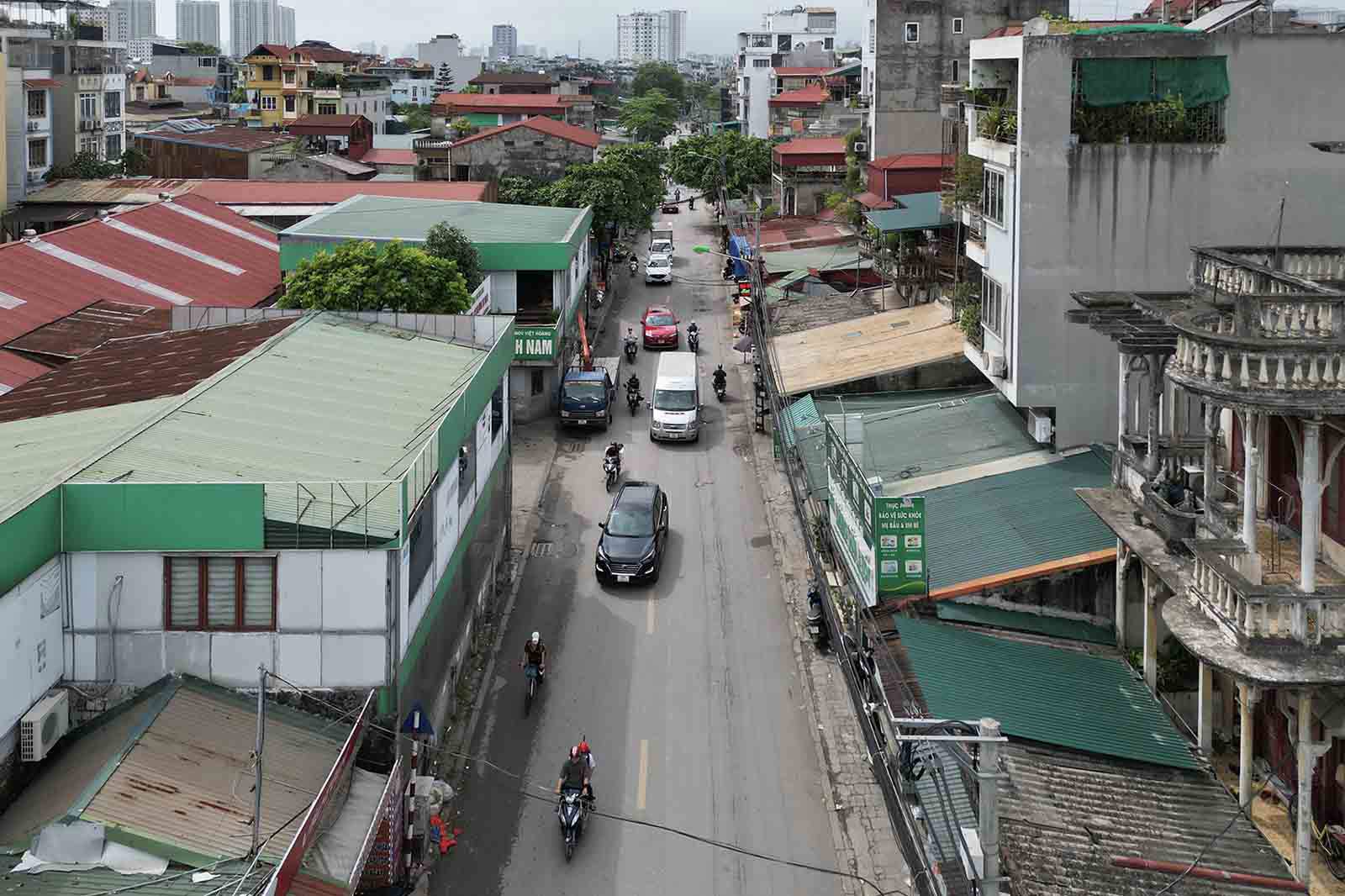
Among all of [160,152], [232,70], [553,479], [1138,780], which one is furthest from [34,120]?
[232,70]

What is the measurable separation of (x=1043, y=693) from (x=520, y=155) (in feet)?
174

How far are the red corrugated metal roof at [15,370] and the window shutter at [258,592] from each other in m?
12.2

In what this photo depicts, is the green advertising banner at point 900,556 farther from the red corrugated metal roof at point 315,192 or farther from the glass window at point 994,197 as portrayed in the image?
the red corrugated metal roof at point 315,192

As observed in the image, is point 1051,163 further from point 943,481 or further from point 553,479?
point 553,479

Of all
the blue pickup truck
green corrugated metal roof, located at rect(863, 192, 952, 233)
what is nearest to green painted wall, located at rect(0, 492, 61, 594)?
the blue pickup truck

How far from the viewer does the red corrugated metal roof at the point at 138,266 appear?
33219 mm

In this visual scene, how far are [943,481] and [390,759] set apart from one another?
Answer: 1044 centimetres

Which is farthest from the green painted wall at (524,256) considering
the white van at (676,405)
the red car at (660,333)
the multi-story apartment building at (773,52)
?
the multi-story apartment building at (773,52)

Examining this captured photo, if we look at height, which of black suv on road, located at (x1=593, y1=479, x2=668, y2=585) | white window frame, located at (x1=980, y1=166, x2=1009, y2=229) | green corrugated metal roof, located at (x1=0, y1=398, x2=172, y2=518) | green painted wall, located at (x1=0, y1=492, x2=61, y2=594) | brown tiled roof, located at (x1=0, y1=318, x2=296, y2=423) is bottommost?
black suv on road, located at (x1=593, y1=479, x2=668, y2=585)

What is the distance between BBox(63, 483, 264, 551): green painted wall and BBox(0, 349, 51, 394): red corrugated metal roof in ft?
38.2

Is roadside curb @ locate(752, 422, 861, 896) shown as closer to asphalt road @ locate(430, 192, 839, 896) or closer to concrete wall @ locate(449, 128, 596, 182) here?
asphalt road @ locate(430, 192, 839, 896)

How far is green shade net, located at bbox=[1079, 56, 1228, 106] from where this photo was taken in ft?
76.0

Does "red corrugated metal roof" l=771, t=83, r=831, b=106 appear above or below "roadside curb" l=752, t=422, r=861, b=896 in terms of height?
above

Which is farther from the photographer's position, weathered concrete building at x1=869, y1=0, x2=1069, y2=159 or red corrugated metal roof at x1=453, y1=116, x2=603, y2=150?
red corrugated metal roof at x1=453, y1=116, x2=603, y2=150
